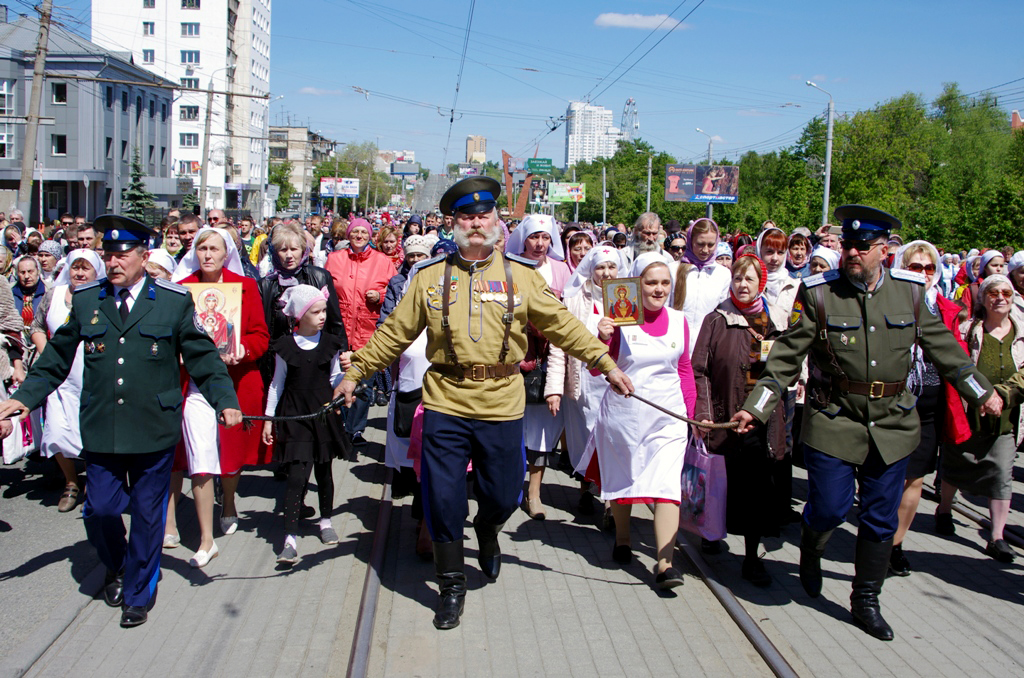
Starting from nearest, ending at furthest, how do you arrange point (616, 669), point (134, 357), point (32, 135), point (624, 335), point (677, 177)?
point (616, 669) < point (134, 357) < point (624, 335) < point (32, 135) < point (677, 177)

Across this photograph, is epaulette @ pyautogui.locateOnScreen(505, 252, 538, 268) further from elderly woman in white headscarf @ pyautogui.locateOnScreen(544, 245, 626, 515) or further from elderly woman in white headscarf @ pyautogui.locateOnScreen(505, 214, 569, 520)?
elderly woman in white headscarf @ pyautogui.locateOnScreen(544, 245, 626, 515)

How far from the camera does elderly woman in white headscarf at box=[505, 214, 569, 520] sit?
6.90 metres

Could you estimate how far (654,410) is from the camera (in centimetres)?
566

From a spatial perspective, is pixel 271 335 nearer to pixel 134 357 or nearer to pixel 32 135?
pixel 134 357

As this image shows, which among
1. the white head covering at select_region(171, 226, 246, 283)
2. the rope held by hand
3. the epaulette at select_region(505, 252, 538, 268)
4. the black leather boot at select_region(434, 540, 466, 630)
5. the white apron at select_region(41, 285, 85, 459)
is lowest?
the black leather boot at select_region(434, 540, 466, 630)

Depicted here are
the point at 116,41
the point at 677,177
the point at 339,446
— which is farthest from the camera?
the point at 116,41

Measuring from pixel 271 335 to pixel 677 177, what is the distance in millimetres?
59074

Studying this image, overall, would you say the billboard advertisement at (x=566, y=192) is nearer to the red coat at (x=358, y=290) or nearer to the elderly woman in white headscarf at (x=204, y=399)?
the red coat at (x=358, y=290)

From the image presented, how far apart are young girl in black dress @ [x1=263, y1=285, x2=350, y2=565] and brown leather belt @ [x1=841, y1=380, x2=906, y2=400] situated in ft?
10.6

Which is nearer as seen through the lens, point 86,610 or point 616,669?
point 616,669

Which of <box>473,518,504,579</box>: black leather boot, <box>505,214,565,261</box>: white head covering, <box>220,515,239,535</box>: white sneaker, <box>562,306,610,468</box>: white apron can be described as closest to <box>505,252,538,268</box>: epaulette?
<box>562,306,610,468</box>: white apron

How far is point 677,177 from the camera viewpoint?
208 ft

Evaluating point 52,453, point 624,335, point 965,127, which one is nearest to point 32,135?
point 52,453

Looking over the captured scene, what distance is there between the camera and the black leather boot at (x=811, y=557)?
5.25 metres
